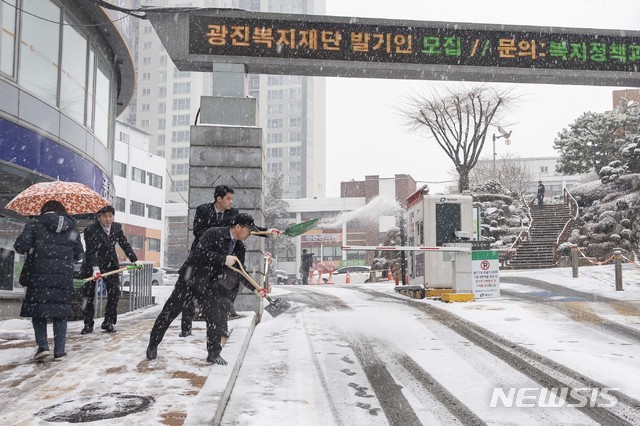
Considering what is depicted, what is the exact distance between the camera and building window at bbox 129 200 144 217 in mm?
59978

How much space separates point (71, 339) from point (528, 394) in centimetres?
565

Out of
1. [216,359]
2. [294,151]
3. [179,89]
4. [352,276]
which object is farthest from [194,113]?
[216,359]

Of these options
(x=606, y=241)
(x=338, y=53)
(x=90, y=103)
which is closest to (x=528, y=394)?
(x=338, y=53)

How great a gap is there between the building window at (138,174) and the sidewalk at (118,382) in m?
54.7

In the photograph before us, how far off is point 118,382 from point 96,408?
2.49 feet

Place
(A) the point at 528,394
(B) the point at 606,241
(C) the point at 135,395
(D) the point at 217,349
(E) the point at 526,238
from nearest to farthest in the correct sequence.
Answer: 1. (C) the point at 135,395
2. (A) the point at 528,394
3. (D) the point at 217,349
4. (B) the point at 606,241
5. (E) the point at 526,238

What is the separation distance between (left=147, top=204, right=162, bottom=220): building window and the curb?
5885cm

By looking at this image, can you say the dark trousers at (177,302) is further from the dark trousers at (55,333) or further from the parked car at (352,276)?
the parked car at (352,276)

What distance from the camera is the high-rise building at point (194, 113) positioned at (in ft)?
339

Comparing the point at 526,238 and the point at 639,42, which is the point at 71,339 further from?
the point at 526,238

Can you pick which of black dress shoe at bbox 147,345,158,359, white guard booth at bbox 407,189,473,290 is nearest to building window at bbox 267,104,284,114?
white guard booth at bbox 407,189,473,290

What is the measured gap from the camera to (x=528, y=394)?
5344 millimetres

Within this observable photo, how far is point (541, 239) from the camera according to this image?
30.3m

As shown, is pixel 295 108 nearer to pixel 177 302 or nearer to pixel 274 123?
pixel 274 123
